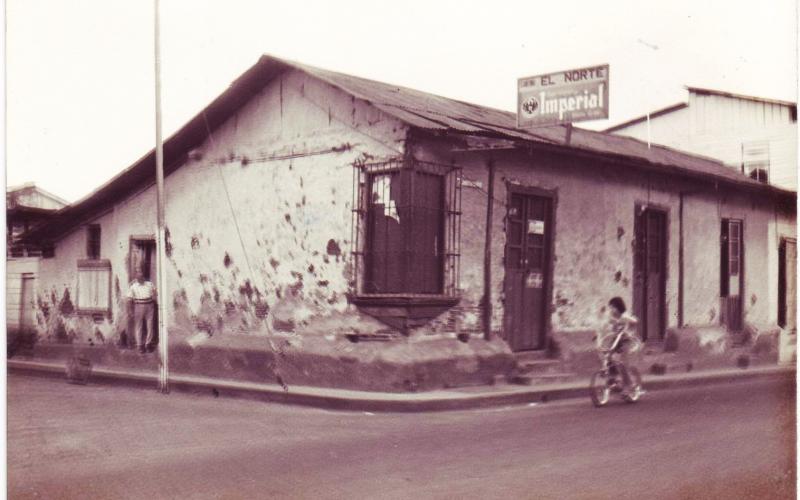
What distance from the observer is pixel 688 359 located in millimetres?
4062

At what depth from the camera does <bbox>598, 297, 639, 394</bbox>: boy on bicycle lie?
3945 mm

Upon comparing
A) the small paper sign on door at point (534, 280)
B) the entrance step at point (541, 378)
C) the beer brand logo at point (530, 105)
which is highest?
the beer brand logo at point (530, 105)

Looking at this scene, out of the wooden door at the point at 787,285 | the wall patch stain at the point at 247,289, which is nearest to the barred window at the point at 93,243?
the wall patch stain at the point at 247,289

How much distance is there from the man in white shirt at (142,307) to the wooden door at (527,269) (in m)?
1.90

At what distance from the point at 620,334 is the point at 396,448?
1299 mm

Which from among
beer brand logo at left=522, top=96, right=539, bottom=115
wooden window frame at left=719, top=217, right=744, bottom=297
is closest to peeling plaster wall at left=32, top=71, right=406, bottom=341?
beer brand logo at left=522, top=96, right=539, bottom=115

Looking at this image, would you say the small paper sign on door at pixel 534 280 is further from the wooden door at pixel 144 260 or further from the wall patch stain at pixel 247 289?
the wooden door at pixel 144 260

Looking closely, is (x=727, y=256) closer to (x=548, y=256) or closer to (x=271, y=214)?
(x=548, y=256)

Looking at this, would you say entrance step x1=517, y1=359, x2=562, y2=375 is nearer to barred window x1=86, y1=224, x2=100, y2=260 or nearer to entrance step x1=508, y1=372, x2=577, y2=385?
entrance step x1=508, y1=372, x2=577, y2=385

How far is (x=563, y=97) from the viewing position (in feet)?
12.9

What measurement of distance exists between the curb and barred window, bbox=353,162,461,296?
516mm

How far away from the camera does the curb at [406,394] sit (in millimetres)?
4098

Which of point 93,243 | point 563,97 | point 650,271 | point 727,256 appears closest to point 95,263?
point 93,243

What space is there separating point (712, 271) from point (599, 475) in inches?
43.3
